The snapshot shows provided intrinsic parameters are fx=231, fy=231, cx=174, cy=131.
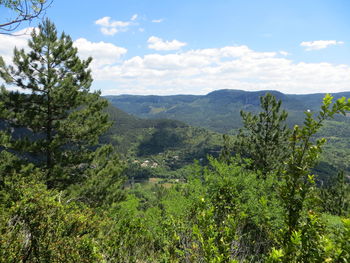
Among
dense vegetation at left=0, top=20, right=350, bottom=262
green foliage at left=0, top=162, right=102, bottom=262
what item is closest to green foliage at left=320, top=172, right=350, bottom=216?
dense vegetation at left=0, top=20, right=350, bottom=262

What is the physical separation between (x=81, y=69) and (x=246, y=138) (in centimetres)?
1382

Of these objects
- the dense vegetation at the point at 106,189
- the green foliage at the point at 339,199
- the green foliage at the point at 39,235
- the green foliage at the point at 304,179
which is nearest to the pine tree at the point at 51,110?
the dense vegetation at the point at 106,189

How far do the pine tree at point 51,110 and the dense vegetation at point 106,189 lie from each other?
65mm

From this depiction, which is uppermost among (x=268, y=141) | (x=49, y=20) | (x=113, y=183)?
(x=49, y=20)

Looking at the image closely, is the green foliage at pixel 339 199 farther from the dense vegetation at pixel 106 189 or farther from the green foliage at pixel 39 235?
the green foliage at pixel 39 235

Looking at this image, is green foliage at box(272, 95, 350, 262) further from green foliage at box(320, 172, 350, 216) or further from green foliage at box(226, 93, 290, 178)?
green foliage at box(320, 172, 350, 216)

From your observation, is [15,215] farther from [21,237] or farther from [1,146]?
[1,146]

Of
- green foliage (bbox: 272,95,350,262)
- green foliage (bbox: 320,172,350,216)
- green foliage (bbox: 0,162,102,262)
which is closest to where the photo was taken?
Answer: green foliage (bbox: 272,95,350,262)

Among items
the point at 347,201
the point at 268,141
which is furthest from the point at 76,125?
the point at 347,201

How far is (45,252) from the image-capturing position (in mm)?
4164

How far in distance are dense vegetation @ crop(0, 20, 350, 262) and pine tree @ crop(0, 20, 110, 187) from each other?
65 mm

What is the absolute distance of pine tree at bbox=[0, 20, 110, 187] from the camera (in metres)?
14.4

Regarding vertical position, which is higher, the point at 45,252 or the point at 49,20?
the point at 49,20

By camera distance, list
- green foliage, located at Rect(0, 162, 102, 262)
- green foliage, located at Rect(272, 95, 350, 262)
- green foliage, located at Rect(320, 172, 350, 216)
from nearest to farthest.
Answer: green foliage, located at Rect(272, 95, 350, 262) < green foliage, located at Rect(0, 162, 102, 262) < green foliage, located at Rect(320, 172, 350, 216)
